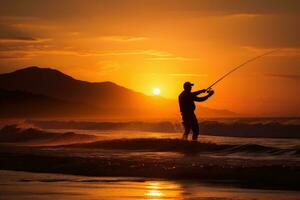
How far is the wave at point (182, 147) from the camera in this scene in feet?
53.5

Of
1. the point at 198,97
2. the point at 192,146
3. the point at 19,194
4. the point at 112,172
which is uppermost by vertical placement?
the point at 198,97

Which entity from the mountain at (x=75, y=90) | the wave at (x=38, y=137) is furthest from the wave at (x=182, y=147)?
the mountain at (x=75, y=90)

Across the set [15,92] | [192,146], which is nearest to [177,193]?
[192,146]

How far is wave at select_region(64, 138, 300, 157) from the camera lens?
53.5ft

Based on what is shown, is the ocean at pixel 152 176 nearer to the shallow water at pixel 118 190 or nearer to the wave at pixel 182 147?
the shallow water at pixel 118 190

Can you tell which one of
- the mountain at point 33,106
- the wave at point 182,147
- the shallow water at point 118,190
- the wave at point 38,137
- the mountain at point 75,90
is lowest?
the shallow water at point 118,190

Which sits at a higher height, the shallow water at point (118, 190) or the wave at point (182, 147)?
the wave at point (182, 147)

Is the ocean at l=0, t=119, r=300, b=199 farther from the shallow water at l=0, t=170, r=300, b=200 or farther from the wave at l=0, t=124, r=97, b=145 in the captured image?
the wave at l=0, t=124, r=97, b=145

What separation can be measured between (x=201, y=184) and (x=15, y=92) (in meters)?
92.7

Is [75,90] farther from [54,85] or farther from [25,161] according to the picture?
[25,161]

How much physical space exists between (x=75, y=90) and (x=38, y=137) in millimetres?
111040

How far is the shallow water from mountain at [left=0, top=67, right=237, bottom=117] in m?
104

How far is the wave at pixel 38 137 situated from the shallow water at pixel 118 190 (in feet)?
38.8

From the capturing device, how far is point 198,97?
725 inches
